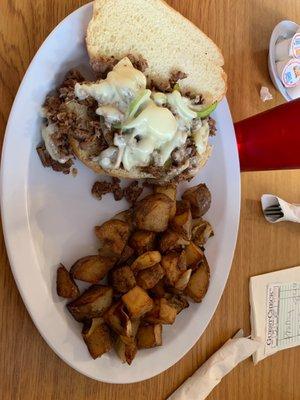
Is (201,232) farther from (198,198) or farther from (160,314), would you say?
(160,314)

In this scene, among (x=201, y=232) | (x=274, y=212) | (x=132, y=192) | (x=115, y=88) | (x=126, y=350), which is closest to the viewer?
(x=115, y=88)

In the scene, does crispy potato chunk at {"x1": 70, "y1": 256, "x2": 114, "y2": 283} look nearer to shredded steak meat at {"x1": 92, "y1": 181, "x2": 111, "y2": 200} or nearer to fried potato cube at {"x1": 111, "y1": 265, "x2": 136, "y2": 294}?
fried potato cube at {"x1": 111, "y1": 265, "x2": 136, "y2": 294}

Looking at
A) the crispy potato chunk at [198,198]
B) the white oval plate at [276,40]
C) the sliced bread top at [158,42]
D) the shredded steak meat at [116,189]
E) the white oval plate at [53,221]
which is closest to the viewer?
the white oval plate at [53,221]

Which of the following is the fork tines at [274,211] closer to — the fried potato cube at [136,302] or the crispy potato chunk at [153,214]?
the crispy potato chunk at [153,214]

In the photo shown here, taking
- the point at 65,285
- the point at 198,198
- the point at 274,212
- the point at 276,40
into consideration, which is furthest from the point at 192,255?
the point at 276,40

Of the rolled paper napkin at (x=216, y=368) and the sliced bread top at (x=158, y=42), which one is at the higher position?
the sliced bread top at (x=158, y=42)

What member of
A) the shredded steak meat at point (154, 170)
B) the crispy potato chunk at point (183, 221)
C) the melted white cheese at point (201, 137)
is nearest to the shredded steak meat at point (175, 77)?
the melted white cheese at point (201, 137)

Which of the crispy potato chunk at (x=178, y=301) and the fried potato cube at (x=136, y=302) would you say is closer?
the fried potato cube at (x=136, y=302)
